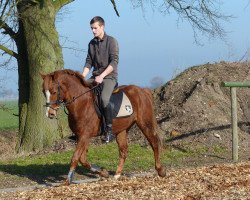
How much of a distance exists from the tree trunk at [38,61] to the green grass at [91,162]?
344 centimetres

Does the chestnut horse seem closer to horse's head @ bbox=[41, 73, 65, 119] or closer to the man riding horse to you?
horse's head @ bbox=[41, 73, 65, 119]

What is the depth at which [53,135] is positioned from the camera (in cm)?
2014

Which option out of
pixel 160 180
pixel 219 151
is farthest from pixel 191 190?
pixel 219 151

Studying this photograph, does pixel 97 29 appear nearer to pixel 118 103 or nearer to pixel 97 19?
pixel 97 19

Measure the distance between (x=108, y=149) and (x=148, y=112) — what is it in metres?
4.36

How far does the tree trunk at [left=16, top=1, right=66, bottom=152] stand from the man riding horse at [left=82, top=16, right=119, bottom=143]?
8455 millimetres

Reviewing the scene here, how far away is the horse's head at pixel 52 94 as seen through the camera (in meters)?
10.5

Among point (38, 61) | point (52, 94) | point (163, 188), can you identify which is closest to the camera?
point (163, 188)

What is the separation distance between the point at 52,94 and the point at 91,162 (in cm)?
434

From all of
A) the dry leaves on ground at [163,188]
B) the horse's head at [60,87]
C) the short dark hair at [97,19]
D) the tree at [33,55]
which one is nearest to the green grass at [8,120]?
the tree at [33,55]

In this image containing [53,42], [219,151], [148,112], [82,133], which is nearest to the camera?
[82,133]

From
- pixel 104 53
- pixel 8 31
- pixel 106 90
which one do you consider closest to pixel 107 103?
pixel 106 90

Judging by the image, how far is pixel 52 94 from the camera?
10.6 metres

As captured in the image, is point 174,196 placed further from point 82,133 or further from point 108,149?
point 108,149
